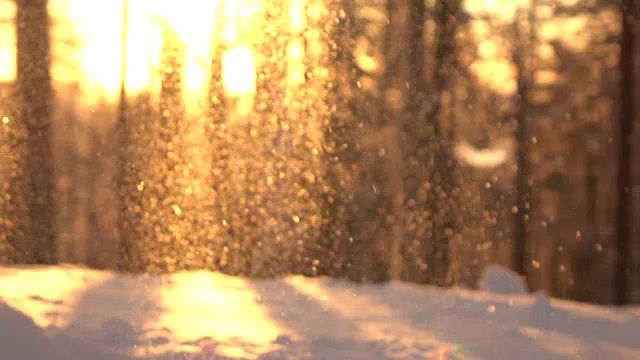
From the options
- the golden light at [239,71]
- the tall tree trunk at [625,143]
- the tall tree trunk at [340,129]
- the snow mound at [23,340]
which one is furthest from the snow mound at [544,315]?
the snow mound at [23,340]

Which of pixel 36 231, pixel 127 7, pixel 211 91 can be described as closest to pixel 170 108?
pixel 211 91

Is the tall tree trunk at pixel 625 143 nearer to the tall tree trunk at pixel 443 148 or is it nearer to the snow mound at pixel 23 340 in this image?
the tall tree trunk at pixel 443 148

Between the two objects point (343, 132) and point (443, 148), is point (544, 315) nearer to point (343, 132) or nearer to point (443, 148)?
point (443, 148)

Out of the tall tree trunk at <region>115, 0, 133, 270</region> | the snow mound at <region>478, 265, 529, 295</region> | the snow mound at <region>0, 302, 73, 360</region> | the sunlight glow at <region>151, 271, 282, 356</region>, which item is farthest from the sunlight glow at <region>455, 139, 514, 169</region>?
the snow mound at <region>0, 302, 73, 360</region>

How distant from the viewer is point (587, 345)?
6.69ft

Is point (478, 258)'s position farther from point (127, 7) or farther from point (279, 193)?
point (127, 7)

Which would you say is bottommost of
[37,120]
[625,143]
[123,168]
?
[123,168]

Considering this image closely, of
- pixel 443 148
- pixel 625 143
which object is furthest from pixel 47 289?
pixel 625 143

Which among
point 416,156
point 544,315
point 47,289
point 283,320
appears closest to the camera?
point 283,320

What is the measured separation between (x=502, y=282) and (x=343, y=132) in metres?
0.85

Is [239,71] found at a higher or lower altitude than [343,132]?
higher

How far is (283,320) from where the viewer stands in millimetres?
2188

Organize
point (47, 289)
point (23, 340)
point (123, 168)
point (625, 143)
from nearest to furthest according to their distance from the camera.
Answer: point (23, 340), point (47, 289), point (625, 143), point (123, 168)

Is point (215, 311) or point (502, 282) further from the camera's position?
point (502, 282)
